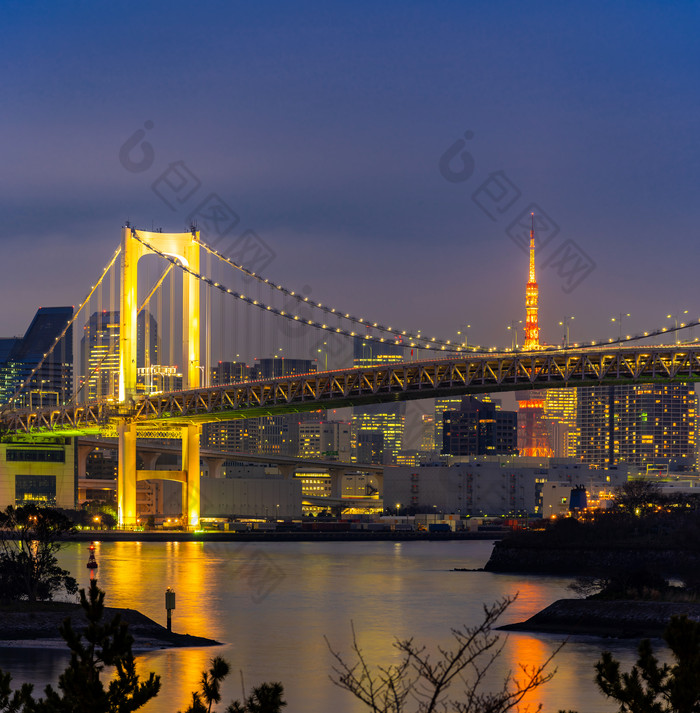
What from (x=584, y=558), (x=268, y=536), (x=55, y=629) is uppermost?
(x=55, y=629)

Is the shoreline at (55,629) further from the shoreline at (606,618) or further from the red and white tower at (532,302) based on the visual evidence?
the red and white tower at (532,302)

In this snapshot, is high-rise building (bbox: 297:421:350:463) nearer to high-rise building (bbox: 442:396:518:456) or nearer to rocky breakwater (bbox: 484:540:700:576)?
high-rise building (bbox: 442:396:518:456)

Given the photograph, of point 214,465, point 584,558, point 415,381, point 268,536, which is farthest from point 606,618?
point 214,465

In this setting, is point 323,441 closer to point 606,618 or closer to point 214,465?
point 214,465

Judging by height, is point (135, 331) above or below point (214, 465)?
above

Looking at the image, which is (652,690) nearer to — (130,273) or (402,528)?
(130,273)

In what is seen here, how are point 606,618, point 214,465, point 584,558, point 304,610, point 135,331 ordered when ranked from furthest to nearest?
point 214,465, point 135,331, point 584,558, point 304,610, point 606,618

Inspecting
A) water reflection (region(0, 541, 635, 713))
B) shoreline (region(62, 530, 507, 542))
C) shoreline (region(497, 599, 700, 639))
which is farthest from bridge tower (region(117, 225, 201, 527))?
shoreline (region(497, 599, 700, 639))
